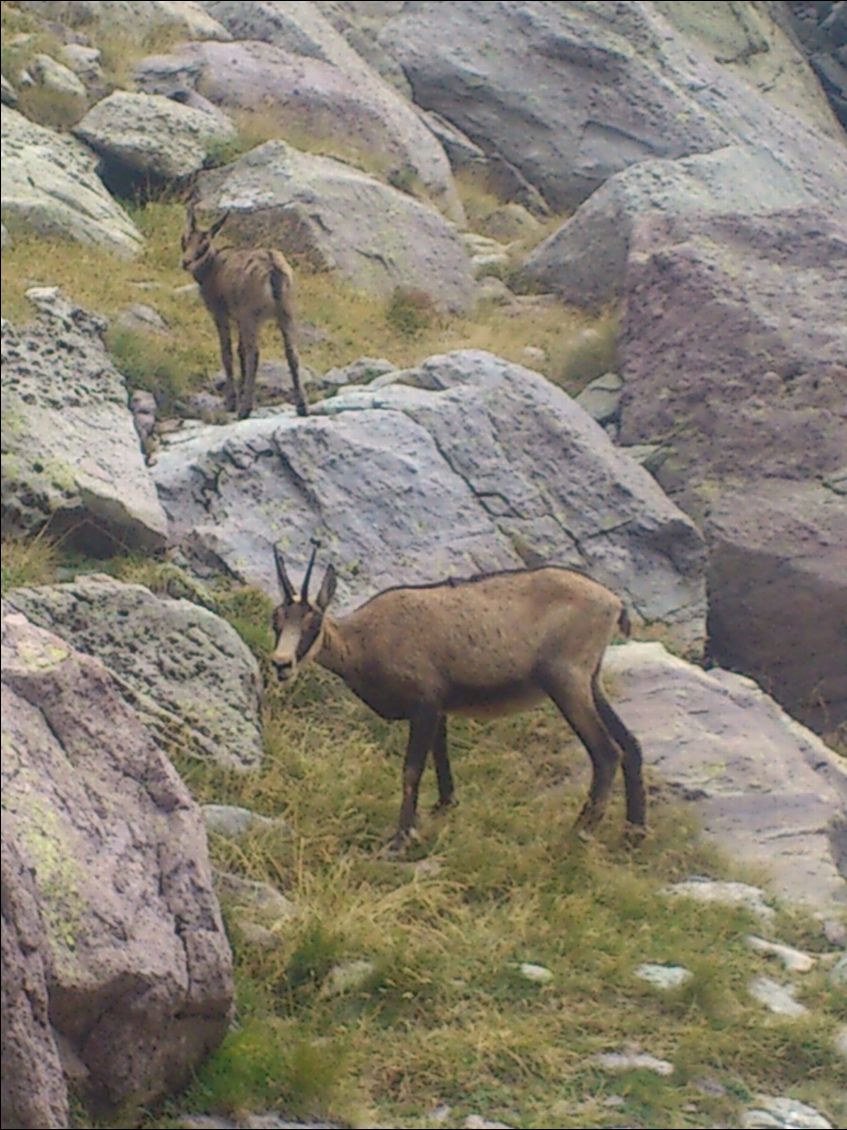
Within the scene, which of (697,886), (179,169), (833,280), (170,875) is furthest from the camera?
(179,169)

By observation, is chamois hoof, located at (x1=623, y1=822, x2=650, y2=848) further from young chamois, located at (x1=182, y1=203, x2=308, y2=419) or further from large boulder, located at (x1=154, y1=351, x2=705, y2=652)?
young chamois, located at (x1=182, y1=203, x2=308, y2=419)

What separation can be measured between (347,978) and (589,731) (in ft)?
8.49

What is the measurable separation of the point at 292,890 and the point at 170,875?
6.85 feet

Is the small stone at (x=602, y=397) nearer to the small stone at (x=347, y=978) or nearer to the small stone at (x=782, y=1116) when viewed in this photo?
the small stone at (x=347, y=978)

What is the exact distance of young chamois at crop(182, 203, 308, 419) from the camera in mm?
13773

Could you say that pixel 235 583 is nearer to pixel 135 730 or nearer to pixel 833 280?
pixel 135 730

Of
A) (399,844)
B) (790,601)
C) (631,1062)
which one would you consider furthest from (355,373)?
(631,1062)

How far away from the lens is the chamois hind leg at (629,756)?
10328mm

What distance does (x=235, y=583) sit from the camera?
11922 millimetres

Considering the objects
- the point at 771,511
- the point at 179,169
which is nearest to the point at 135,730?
the point at 771,511

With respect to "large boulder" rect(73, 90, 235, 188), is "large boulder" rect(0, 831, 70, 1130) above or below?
above

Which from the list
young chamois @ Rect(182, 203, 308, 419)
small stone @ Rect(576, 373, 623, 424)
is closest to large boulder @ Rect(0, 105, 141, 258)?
young chamois @ Rect(182, 203, 308, 419)

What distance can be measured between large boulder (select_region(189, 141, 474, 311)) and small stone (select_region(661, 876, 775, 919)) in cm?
940

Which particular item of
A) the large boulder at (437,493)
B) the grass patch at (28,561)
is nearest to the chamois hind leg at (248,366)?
the large boulder at (437,493)
